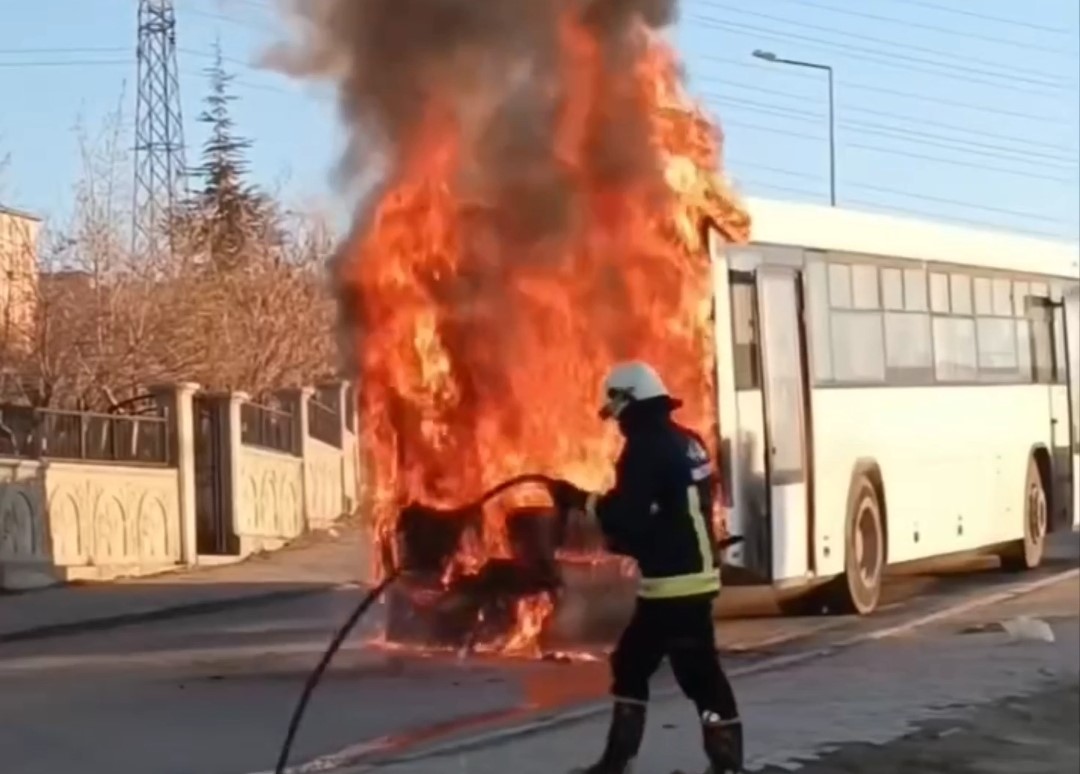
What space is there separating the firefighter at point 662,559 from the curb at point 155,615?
1185cm

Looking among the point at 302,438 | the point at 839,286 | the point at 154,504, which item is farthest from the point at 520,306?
the point at 302,438

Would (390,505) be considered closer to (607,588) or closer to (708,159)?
(607,588)

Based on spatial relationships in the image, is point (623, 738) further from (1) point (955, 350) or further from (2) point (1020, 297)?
(2) point (1020, 297)

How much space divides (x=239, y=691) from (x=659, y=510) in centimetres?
568

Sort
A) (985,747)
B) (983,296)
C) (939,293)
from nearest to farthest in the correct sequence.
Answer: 1. (985,747)
2. (939,293)
3. (983,296)

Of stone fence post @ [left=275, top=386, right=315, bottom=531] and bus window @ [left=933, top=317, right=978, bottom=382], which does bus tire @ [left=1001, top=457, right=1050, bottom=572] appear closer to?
bus window @ [left=933, top=317, right=978, bottom=382]

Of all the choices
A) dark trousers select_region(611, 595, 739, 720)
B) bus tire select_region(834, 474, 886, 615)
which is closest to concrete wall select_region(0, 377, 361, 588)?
bus tire select_region(834, 474, 886, 615)

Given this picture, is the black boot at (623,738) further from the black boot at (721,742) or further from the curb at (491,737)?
the curb at (491,737)

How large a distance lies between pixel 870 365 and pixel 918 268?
157 centimetres

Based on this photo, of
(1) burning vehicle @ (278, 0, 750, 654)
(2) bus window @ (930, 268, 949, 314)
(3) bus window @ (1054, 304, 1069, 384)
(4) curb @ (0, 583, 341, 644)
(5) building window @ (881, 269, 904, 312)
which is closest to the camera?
(1) burning vehicle @ (278, 0, 750, 654)

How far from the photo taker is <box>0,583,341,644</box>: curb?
21359 millimetres

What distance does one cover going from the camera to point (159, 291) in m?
36.8

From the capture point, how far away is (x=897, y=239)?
66.8 ft

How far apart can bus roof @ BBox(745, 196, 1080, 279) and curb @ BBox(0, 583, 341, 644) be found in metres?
7.84
